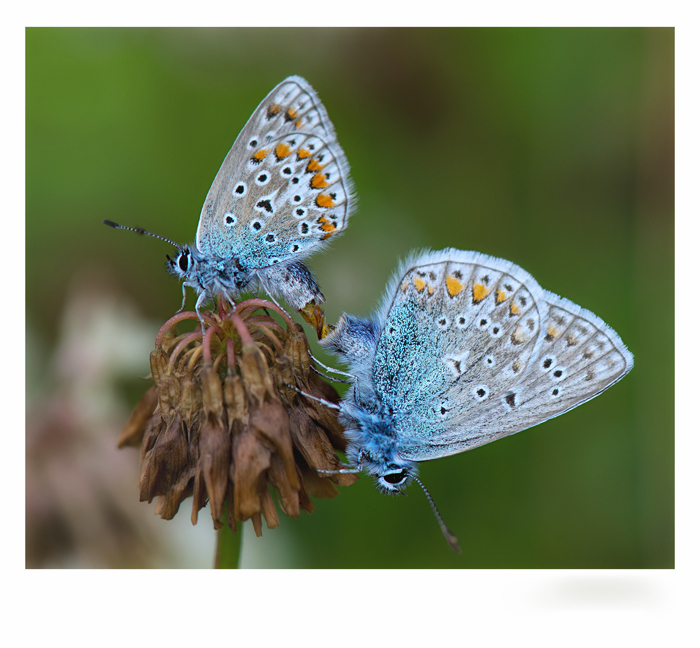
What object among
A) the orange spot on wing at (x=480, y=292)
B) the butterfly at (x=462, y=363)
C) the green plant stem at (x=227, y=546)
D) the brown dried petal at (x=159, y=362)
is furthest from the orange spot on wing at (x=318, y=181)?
the green plant stem at (x=227, y=546)

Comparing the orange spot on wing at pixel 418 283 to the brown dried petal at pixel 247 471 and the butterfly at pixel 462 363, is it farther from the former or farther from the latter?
the brown dried petal at pixel 247 471

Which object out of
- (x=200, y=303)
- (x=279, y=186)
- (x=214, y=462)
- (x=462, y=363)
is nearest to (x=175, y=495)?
(x=214, y=462)

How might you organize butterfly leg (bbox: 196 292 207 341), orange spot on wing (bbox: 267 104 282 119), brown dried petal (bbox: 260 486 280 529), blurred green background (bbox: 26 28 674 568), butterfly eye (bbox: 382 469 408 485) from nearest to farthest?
brown dried petal (bbox: 260 486 280 529) → butterfly leg (bbox: 196 292 207 341) → butterfly eye (bbox: 382 469 408 485) → orange spot on wing (bbox: 267 104 282 119) → blurred green background (bbox: 26 28 674 568)

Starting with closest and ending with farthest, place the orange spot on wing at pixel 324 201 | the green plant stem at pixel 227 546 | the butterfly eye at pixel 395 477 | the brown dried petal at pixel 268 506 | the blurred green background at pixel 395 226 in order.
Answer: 1. the brown dried petal at pixel 268 506
2. the green plant stem at pixel 227 546
3. the butterfly eye at pixel 395 477
4. the orange spot on wing at pixel 324 201
5. the blurred green background at pixel 395 226

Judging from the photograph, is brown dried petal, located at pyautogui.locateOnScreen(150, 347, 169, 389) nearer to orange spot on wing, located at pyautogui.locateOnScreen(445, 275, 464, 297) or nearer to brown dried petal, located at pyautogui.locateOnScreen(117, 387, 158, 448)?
brown dried petal, located at pyautogui.locateOnScreen(117, 387, 158, 448)

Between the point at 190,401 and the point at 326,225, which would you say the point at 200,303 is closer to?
the point at 190,401

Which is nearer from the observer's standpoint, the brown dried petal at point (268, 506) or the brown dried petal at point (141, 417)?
the brown dried petal at point (268, 506)

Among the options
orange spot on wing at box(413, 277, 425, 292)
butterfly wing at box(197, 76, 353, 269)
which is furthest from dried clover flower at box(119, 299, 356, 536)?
orange spot on wing at box(413, 277, 425, 292)
